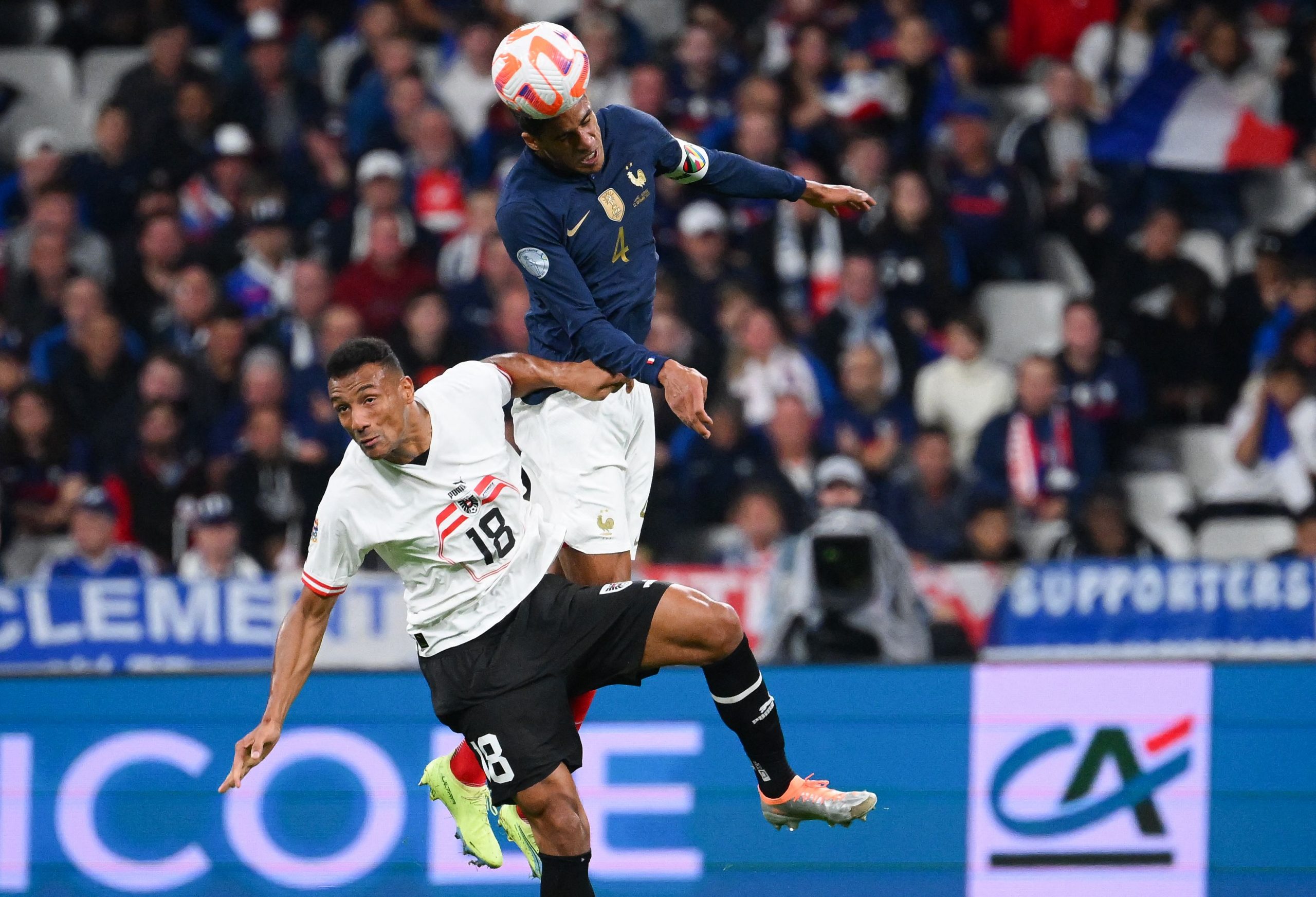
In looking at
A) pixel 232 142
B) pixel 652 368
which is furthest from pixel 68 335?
pixel 652 368

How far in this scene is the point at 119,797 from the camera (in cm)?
713

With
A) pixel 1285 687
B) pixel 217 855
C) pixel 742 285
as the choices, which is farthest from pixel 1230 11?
pixel 217 855

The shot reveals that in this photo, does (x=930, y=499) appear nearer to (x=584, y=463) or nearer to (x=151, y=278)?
(x=584, y=463)

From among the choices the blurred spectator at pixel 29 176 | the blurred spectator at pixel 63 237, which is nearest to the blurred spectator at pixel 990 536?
the blurred spectator at pixel 63 237

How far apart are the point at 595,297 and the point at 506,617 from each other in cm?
104

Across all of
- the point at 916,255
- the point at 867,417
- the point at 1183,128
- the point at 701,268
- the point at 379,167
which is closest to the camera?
the point at 867,417

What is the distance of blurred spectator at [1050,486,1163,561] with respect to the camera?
9242 millimetres

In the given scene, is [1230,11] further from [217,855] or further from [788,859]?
[217,855]

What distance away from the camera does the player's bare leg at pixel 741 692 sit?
221 inches

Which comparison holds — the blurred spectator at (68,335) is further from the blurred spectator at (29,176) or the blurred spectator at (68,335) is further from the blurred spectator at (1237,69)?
the blurred spectator at (1237,69)

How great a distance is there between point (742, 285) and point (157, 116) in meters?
4.27

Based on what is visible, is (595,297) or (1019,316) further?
(1019,316)

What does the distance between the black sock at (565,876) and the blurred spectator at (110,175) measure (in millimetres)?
7251

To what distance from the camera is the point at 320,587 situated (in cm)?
554
